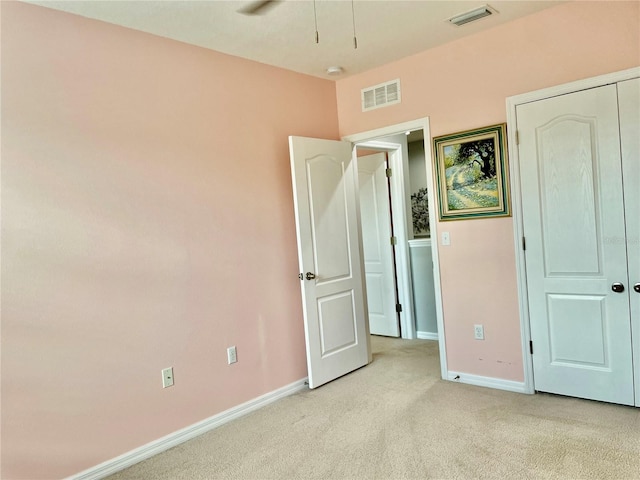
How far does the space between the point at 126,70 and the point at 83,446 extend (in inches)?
84.4

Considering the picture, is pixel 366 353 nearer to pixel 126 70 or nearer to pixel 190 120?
pixel 190 120

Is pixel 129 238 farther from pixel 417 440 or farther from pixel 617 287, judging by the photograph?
pixel 617 287

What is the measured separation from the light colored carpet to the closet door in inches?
23.1

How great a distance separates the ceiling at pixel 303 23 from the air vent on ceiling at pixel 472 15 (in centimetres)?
4

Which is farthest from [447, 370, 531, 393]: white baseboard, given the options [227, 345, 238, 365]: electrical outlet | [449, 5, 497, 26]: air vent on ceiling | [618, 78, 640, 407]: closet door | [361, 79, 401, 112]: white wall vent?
[449, 5, 497, 26]: air vent on ceiling

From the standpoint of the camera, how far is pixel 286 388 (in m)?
3.52

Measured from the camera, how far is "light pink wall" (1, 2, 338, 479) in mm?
2291

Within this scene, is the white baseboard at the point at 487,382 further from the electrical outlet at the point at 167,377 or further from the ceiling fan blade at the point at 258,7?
the ceiling fan blade at the point at 258,7

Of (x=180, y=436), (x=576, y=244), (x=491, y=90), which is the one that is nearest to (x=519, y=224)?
(x=576, y=244)

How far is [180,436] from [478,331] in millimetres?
2206

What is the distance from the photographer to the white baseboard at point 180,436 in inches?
98.3

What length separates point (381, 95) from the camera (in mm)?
3770

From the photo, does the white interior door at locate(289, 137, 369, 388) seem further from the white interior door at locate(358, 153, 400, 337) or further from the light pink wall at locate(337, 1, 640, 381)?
the white interior door at locate(358, 153, 400, 337)

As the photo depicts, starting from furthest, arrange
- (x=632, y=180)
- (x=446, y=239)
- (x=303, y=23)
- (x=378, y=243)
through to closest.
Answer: (x=378, y=243)
(x=446, y=239)
(x=303, y=23)
(x=632, y=180)
